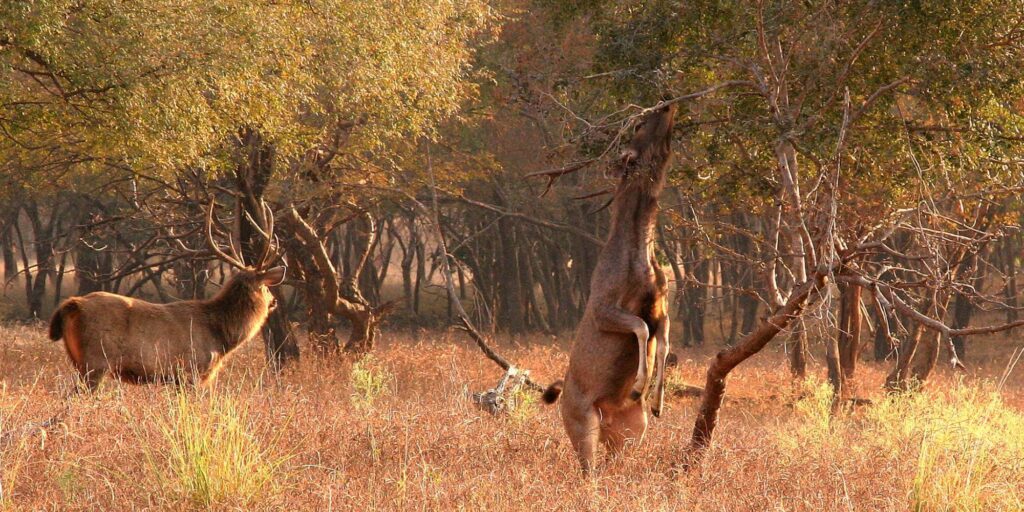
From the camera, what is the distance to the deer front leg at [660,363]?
6.03 meters

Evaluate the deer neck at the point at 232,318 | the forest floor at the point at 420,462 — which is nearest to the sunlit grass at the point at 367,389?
the forest floor at the point at 420,462

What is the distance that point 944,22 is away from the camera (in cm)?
941

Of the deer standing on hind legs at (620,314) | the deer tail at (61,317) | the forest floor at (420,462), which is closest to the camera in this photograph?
the forest floor at (420,462)

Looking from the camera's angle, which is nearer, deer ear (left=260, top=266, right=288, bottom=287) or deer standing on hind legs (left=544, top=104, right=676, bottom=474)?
deer standing on hind legs (left=544, top=104, right=676, bottom=474)

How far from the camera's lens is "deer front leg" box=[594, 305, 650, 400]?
5.97 meters

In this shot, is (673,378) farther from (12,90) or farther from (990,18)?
(12,90)

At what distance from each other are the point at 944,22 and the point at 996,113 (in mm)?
→ 974

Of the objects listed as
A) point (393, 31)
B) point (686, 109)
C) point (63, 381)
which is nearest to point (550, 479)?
point (686, 109)

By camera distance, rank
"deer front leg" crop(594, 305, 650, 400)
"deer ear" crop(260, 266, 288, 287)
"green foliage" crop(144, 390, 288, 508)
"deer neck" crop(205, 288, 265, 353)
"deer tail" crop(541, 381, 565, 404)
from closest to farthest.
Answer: "green foliage" crop(144, 390, 288, 508) < "deer front leg" crop(594, 305, 650, 400) < "deer tail" crop(541, 381, 565, 404) < "deer neck" crop(205, 288, 265, 353) < "deer ear" crop(260, 266, 288, 287)

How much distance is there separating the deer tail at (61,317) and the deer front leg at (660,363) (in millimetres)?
5889

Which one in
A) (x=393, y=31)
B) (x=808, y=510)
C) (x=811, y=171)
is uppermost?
(x=393, y=31)

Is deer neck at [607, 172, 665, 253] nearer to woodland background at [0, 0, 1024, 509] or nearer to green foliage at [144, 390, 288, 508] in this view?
woodland background at [0, 0, 1024, 509]

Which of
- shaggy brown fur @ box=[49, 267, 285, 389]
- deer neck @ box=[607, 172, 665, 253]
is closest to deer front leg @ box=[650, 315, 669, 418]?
deer neck @ box=[607, 172, 665, 253]

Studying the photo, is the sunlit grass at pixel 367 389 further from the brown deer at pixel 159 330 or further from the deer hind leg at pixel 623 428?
the deer hind leg at pixel 623 428
